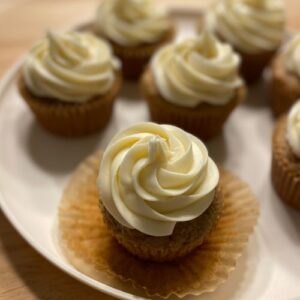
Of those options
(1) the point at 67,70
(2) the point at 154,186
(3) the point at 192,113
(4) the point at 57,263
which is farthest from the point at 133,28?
(4) the point at 57,263

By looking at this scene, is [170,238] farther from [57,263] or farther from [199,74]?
[199,74]

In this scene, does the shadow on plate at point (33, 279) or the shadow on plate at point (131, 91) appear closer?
the shadow on plate at point (33, 279)

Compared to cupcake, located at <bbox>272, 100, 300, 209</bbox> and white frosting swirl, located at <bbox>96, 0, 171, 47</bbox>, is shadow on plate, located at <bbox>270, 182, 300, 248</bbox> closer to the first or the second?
cupcake, located at <bbox>272, 100, 300, 209</bbox>

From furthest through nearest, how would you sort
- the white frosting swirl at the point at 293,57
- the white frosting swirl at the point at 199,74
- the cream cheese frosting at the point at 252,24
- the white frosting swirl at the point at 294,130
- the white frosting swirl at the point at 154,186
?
the cream cheese frosting at the point at 252,24
the white frosting swirl at the point at 293,57
the white frosting swirl at the point at 199,74
the white frosting swirl at the point at 294,130
the white frosting swirl at the point at 154,186

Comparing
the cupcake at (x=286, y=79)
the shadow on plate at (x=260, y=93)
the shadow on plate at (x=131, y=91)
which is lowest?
the shadow on plate at (x=131, y=91)

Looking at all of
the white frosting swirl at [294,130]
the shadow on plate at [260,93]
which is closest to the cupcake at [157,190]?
the white frosting swirl at [294,130]

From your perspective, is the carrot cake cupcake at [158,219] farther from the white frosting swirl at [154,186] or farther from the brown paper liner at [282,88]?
the brown paper liner at [282,88]

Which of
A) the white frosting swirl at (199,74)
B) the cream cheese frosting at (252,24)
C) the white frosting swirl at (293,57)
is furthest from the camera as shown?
the cream cheese frosting at (252,24)
